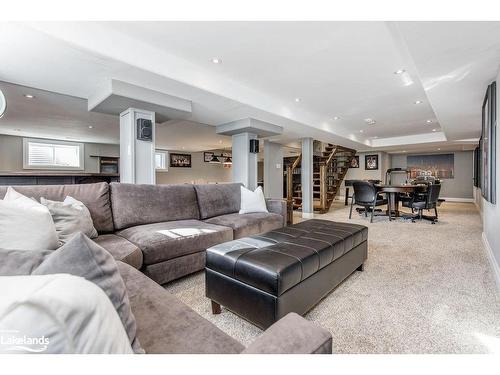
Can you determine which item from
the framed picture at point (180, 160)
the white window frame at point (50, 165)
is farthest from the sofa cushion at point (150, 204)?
the framed picture at point (180, 160)

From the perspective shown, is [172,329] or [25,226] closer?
[172,329]

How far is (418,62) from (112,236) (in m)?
3.20

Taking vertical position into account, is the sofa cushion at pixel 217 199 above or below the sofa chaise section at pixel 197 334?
above

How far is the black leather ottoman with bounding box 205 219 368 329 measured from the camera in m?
1.38

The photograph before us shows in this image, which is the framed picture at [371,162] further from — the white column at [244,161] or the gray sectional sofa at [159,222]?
the gray sectional sofa at [159,222]

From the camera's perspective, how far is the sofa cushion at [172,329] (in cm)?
73

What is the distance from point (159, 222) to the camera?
2662 mm

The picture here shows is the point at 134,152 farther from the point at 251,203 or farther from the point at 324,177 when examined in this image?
the point at 324,177

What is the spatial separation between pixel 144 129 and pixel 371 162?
9.19m

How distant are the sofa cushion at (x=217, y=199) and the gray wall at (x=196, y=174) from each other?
669 centimetres

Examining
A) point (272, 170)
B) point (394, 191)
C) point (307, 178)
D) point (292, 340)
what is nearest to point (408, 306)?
point (292, 340)

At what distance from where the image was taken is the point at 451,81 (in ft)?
8.58

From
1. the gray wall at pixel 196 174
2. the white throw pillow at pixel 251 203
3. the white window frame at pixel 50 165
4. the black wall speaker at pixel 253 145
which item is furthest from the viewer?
the gray wall at pixel 196 174

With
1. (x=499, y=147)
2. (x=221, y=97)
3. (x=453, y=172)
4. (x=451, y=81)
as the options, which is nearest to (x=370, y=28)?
(x=451, y=81)
